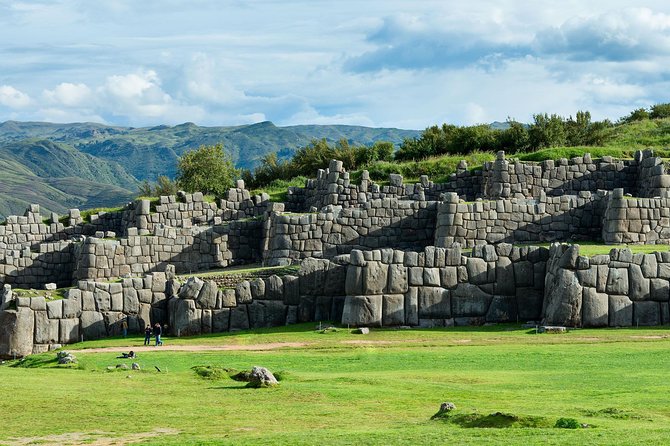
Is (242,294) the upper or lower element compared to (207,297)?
upper

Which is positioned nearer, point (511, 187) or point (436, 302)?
point (436, 302)

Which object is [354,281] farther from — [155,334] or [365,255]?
[155,334]

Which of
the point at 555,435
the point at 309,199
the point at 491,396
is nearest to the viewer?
the point at 555,435

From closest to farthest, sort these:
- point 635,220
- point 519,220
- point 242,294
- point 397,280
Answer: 1. point 397,280
2. point 242,294
3. point 635,220
4. point 519,220

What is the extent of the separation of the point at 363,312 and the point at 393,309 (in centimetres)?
103

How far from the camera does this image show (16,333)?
121 feet

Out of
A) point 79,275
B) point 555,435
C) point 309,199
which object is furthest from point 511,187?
point 555,435

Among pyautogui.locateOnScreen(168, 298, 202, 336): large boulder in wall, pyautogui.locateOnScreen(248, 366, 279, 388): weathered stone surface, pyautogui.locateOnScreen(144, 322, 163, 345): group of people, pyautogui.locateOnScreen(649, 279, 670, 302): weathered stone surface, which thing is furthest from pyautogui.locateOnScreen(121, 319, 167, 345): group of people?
pyautogui.locateOnScreen(649, 279, 670, 302): weathered stone surface

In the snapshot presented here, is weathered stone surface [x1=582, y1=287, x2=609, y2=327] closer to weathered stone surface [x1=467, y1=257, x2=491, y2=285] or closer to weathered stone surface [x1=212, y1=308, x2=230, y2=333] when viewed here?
weathered stone surface [x1=467, y1=257, x2=491, y2=285]

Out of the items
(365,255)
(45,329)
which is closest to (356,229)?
(365,255)

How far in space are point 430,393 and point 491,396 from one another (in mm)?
1320

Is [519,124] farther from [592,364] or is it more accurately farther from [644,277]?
[592,364]

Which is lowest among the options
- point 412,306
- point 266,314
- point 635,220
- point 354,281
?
point 266,314

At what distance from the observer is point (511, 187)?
51.6 metres
